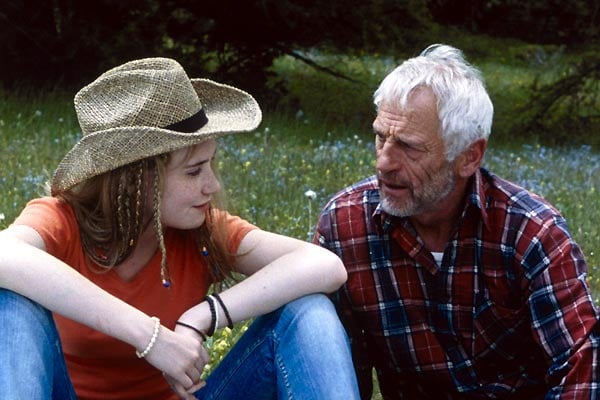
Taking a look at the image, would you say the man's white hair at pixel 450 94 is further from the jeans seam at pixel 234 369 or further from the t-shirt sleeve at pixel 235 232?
the jeans seam at pixel 234 369

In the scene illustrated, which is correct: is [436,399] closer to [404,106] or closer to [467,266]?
[467,266]

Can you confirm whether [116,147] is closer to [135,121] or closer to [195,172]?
[135,121]

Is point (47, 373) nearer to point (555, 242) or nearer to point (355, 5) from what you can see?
point (555, 242)

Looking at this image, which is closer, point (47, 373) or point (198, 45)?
point (47, 373)

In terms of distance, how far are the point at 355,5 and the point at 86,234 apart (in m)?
9.20

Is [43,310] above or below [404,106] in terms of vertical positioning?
below

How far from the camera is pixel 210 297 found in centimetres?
371

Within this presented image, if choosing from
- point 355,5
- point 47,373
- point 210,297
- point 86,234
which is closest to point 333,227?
point 210,297

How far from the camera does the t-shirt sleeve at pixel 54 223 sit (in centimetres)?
356

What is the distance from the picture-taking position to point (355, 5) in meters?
12.6

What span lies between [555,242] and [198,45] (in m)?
9.51

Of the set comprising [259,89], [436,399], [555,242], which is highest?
[555,242]

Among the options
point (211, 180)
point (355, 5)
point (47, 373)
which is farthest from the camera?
point (355, 5)

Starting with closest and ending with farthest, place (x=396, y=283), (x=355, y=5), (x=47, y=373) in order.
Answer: (x=47, y=373) → (x=396, y=283) → (x=355, y=5)
